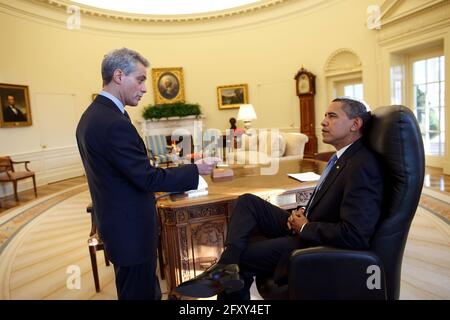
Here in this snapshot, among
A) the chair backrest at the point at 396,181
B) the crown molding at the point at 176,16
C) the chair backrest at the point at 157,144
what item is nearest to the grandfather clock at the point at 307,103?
the crown molding at the point at 176,16

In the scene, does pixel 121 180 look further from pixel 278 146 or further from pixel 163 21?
pixel 163 21

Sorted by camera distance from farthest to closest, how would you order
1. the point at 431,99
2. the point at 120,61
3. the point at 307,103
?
the point at 307,103 → the point at 431,99 → the point at 120,61

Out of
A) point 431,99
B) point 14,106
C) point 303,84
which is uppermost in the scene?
point 303,84

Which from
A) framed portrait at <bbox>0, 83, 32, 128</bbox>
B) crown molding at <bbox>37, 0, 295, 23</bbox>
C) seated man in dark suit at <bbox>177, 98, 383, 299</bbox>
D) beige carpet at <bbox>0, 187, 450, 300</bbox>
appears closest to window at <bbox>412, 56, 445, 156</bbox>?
beige carpet at <bbox>0, 187, 450, 300</bbox>

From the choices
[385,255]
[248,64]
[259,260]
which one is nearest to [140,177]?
[259,260]

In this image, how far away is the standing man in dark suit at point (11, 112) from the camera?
6.85 metres

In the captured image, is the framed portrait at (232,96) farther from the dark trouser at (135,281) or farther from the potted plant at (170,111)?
the dark trouser at (135,281)

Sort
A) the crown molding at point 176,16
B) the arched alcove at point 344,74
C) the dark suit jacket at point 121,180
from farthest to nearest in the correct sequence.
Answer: the crown molding at point 176,16 < the arched alcove at point 344,74 < the dark suit jacket at point 121,180

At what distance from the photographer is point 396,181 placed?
4.99ft

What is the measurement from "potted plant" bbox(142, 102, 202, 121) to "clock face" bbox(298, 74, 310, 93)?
3244 mm

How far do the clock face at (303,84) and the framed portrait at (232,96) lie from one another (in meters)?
1.83

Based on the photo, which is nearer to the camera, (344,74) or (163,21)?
(344,74)

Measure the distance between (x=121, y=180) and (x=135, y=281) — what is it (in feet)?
1.78

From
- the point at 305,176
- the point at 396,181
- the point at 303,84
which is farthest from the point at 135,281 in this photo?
the point at 303,84
